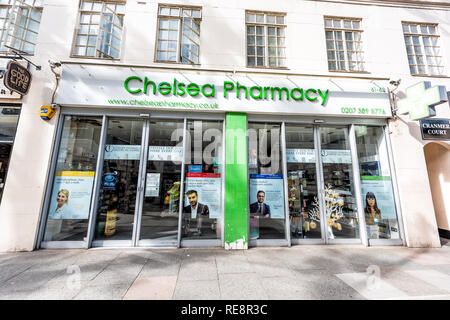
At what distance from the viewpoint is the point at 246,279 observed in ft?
10.3

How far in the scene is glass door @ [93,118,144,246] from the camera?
4.79 metres

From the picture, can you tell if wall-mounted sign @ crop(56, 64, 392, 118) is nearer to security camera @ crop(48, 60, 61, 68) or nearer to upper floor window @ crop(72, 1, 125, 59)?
security camera @ crop(48, 60, 61, 68)

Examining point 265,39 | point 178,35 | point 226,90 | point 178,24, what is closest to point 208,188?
point 226,90

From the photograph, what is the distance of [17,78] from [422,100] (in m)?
10.5

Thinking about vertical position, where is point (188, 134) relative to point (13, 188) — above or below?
above

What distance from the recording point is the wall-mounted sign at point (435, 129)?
539 cm

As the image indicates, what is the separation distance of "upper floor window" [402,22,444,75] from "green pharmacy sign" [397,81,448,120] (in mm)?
1629

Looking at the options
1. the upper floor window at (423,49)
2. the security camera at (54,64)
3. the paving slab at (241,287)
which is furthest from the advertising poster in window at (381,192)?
the security camera at (54,64)

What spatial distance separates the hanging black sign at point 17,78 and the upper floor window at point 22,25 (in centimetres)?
86

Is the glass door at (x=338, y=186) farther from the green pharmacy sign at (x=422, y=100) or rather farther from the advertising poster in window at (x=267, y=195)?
the green pharmacy sign at (x=422, y=100)

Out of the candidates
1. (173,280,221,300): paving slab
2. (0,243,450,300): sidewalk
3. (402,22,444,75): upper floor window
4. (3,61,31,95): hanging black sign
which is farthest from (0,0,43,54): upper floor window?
(402,22,444,75): upper floor window
